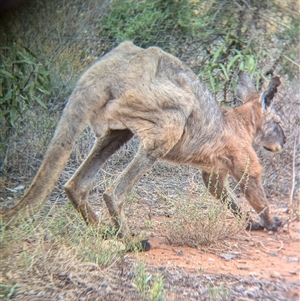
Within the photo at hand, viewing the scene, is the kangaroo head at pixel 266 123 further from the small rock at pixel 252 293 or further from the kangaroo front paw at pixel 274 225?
the small rock at pixel 252 293

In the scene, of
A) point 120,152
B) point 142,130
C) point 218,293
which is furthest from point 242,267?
point 120,152

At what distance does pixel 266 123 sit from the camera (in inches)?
255

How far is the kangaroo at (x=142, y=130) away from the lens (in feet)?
16.5

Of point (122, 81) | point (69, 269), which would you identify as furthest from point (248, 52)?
point (69, 269)

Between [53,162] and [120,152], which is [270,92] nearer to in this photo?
[120,152]

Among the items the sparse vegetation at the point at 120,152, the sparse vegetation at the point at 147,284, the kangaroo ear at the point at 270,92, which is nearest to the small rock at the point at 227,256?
the sparse vegetation at the point at 120,152

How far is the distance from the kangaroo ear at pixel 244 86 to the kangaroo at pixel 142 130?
1.64 ft

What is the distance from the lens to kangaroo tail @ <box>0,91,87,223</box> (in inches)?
182

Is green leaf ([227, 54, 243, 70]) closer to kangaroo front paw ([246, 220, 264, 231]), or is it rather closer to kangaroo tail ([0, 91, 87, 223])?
kangaroo front paw ([246, 220, 264, 231])

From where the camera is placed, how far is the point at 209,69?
677 cm

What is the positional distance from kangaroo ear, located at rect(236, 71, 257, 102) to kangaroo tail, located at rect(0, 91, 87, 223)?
2317mm

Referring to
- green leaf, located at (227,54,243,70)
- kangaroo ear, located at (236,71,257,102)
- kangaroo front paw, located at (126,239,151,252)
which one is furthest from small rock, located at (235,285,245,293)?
green leaf, located at (227,54,243,70)

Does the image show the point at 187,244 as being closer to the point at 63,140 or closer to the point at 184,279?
the point at 184,279

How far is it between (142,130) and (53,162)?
36.0 inches
